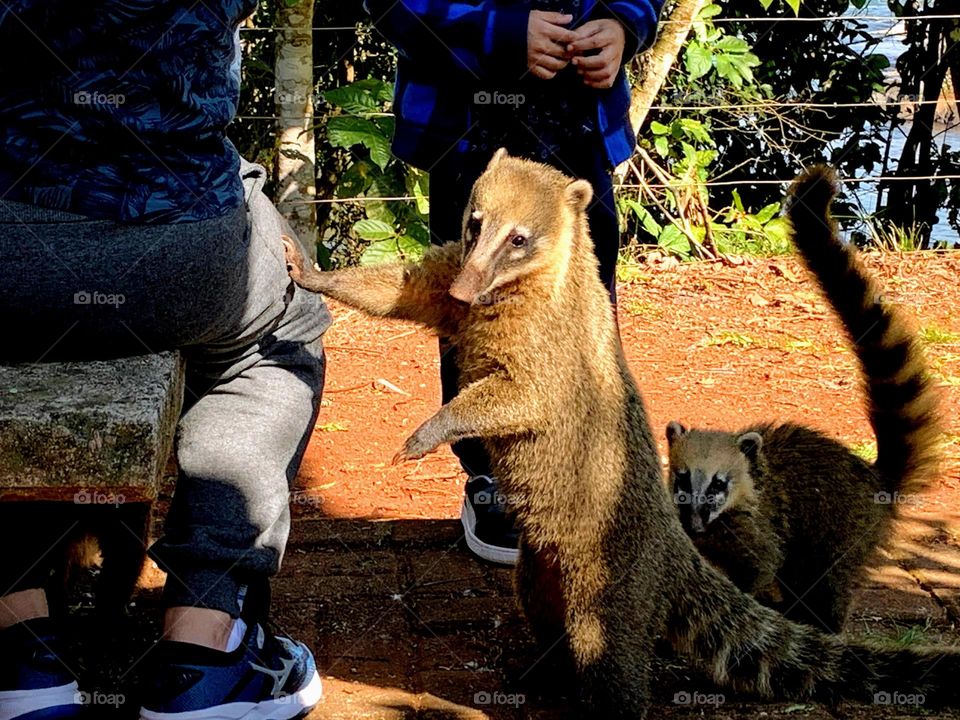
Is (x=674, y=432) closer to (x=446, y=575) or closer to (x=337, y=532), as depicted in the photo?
(x=446, y=575)

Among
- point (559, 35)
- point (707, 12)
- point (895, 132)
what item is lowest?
point (895, 132)

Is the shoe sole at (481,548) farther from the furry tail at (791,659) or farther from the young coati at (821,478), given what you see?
the furry tail at (791,659)

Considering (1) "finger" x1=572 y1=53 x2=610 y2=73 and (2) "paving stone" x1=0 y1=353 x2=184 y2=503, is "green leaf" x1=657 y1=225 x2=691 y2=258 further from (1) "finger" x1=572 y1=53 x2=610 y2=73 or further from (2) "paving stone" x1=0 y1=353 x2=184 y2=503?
(2) "paving stone" x1=0 y1=353 x2=184 y2=503

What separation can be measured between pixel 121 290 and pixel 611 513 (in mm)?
1342

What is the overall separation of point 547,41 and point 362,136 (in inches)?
108

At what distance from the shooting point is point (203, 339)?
263cm

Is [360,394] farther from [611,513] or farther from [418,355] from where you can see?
[611,513]

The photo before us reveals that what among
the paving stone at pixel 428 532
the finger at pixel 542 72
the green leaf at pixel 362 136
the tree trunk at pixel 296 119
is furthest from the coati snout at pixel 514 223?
the tree trunk at pixel 296 119

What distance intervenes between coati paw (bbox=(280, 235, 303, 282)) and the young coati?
142 centimetres

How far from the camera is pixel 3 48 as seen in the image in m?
2.28

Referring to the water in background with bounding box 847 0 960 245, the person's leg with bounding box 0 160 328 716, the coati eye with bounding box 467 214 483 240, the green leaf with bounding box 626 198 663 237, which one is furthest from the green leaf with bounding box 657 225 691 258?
the person's leg with bounding box 0 160 328 716

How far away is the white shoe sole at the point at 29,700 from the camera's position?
2.58 m

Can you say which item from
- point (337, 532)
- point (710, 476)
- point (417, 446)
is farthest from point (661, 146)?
point (417, 446)

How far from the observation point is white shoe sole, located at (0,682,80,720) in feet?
8.46
